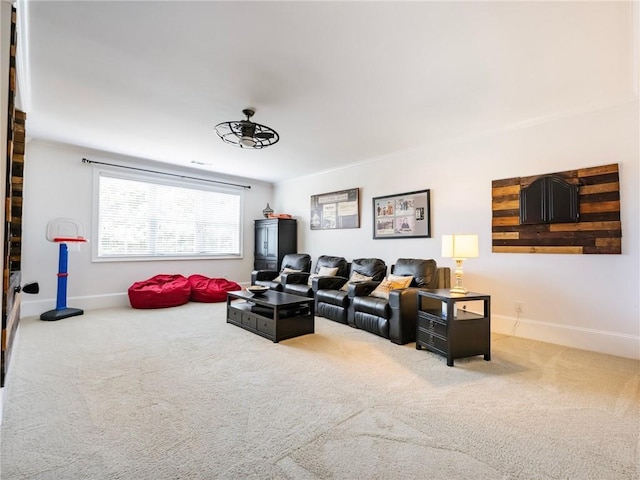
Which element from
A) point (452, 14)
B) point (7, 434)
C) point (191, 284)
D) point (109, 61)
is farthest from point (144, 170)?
point (452, 14)

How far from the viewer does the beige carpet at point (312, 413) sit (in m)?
1.51

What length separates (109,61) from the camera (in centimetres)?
257

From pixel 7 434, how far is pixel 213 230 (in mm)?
5065

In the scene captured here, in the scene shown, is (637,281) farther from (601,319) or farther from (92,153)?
(92,153)

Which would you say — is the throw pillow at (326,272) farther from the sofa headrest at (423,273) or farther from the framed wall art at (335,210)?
the sofa headrest at (423,273)

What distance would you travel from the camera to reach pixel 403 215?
490 centimetres

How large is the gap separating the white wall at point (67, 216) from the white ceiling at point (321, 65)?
767 mm

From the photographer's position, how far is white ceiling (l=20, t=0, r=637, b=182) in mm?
2037

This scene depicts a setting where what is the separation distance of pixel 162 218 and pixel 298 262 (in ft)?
8.72

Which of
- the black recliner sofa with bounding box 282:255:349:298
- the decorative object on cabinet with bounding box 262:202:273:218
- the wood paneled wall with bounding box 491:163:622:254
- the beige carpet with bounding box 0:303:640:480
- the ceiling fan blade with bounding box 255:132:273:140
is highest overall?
the ceiling fan blade with bounding box 255:132:273:140

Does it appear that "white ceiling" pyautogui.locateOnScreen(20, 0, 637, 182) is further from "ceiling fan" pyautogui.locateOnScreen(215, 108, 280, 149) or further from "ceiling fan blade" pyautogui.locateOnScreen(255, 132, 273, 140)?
"ceiling fan blade" pyautogui.locateOnScreen(255, 132, 273, 140)

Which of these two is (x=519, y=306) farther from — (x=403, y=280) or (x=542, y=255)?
(x=403, y=280)

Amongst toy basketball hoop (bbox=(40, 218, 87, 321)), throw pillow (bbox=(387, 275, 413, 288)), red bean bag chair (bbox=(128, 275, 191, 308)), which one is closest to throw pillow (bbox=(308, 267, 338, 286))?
throw pillow (bbox=(387, 275, 413, 288))

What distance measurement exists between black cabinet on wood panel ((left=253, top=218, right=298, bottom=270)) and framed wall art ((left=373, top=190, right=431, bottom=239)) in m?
2.04
